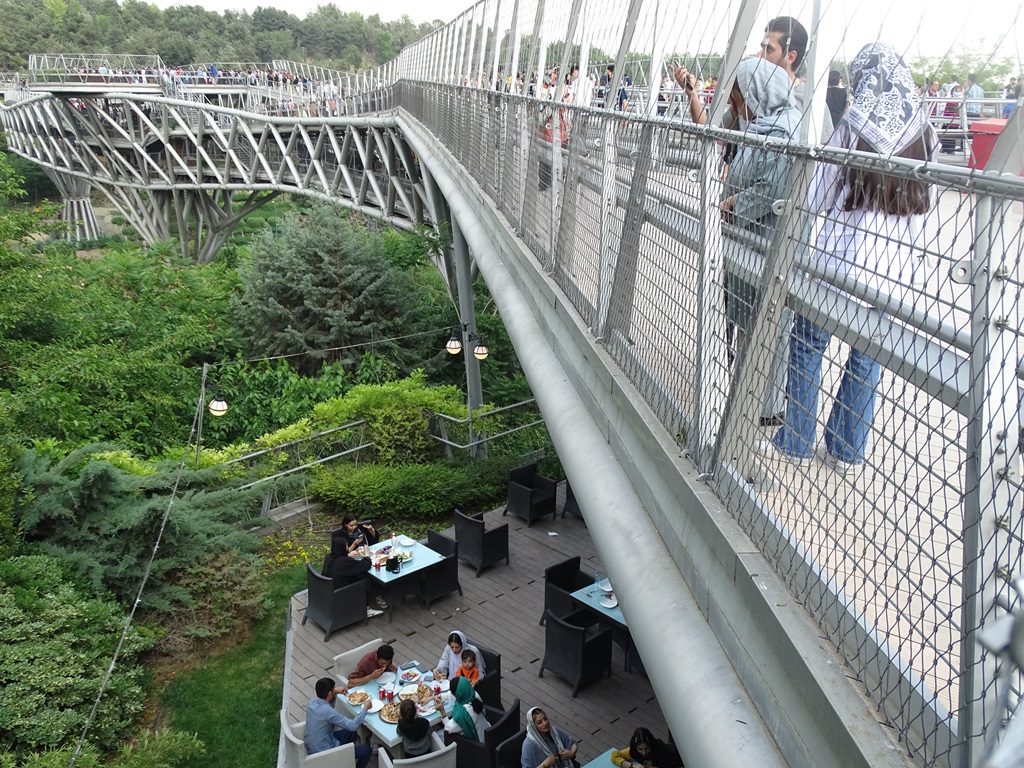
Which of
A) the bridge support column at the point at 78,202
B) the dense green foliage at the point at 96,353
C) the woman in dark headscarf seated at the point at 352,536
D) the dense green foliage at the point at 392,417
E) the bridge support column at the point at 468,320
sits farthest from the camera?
the bridge support column at the point at 78,202

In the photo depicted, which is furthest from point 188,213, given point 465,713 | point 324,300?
point 465,713

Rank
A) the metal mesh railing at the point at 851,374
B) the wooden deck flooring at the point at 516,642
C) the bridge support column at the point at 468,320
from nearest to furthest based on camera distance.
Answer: the metal mesh railing at the point at 851,374
the wooden deck flooring at the point at 516,642
the bridge support column at the point at 468,320

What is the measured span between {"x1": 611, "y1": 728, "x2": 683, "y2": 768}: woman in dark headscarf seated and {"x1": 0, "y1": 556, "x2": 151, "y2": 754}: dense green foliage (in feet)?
15.1

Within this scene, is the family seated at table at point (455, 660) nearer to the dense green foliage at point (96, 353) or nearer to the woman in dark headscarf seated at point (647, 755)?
the woman in dark headscarf seated at point (647, 755)

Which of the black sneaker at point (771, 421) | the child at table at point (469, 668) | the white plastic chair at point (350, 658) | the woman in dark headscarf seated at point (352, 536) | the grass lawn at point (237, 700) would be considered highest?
the black sneaker at point (771, 421)

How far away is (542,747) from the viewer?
6.86m

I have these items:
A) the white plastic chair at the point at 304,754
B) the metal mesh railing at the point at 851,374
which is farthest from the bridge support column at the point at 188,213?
the metal mesh railing at the point at 851,374

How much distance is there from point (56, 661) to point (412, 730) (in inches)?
134

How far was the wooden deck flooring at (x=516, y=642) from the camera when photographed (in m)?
8.20

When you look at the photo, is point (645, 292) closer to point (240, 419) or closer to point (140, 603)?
point (140, 603)

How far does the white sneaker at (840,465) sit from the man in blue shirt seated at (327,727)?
6.12 m

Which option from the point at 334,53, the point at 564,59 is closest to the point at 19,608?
the point at 564,59

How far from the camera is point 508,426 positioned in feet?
49.9

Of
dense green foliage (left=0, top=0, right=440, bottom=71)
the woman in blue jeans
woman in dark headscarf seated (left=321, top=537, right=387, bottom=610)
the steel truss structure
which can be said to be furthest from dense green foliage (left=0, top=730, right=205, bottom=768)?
dense green foliage (left=0, top=0, right=440, bottom=71)
